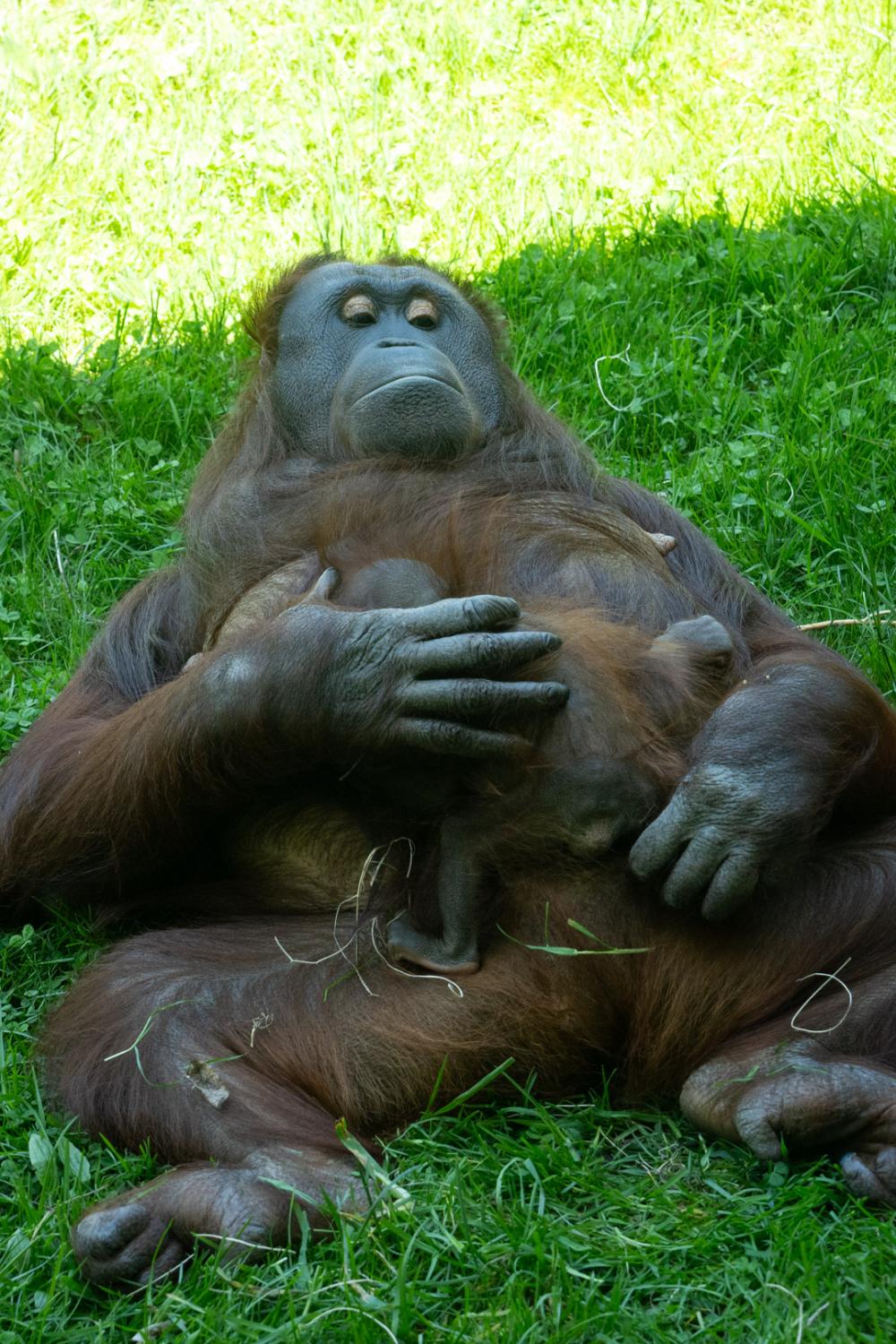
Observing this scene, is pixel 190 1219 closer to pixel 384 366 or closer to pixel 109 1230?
pixel 109 1230

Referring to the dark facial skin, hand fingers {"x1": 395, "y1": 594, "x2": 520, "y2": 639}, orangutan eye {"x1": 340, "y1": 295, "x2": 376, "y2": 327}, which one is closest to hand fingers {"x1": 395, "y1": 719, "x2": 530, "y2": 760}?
hand fingers {"x1": 395, "y1": 594, "x2": 520, "y2": 639}

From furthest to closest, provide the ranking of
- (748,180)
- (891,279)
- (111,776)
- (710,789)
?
1. (748,180)
2. (891,279)
3. (111,776)
4. (710,789)

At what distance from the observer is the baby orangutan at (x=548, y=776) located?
2707mm

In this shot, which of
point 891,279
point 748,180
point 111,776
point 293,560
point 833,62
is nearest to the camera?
point 111,776

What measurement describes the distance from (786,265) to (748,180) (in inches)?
31.1

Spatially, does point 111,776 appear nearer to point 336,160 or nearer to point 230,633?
point 230,633

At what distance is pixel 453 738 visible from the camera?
102 inches

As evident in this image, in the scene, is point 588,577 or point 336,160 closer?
point 588,577

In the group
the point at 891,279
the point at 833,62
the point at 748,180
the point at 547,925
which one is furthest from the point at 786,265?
the point at 547,925

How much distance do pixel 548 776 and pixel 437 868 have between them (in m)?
0.27

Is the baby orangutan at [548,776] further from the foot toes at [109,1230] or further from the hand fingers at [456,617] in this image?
the foot toes at [109,1230]

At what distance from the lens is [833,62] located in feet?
21.0

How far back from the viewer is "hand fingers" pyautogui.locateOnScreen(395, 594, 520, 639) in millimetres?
2641

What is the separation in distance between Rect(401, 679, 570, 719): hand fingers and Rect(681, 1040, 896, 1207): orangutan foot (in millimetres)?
676
